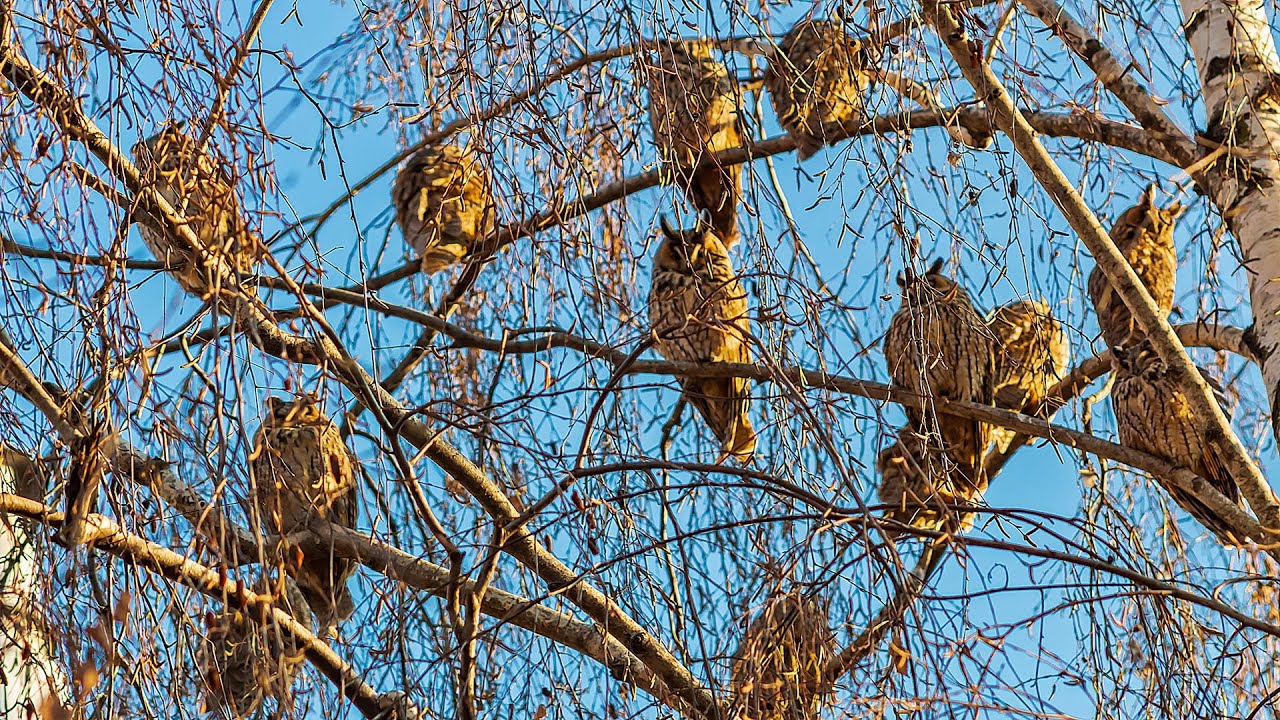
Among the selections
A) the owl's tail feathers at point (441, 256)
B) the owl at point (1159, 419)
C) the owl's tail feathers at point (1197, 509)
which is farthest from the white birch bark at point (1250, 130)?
the owl's tail feathers at point (441, 256)

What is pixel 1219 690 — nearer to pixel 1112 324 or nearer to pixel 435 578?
pixel 435 578

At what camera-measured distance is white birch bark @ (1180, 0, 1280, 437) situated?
2896 mm

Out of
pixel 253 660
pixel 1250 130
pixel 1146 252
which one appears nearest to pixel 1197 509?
pixel 1250 130

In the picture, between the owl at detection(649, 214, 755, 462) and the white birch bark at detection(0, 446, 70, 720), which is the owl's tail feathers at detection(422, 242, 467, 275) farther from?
the white birch bark at detection(0, 446, 70, 720)

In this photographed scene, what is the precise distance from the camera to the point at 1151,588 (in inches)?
71.8

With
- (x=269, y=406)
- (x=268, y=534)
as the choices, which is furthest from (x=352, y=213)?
(x=268, y=534)

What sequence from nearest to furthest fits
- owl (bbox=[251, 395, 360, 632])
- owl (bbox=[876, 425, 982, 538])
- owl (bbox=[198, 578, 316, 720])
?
owl (bbox=[198, 578, 316, 720]), owl (bbox=[876, 425, 982, 538]), owl (bbox=[251, 395, 360, 632])

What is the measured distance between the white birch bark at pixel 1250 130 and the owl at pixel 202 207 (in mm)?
2078

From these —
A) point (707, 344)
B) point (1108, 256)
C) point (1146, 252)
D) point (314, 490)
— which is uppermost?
point (1146, 252)

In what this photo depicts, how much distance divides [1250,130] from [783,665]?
1.93 meters

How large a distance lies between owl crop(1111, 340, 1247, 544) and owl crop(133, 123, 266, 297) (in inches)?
118

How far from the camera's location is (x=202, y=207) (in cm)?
165

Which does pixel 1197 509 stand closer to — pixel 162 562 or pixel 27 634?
pixel 162 562

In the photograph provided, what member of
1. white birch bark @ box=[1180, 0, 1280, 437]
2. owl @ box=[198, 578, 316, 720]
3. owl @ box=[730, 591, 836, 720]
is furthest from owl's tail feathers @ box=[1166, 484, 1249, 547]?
owl @ box=[198, 578, 316, 720]
